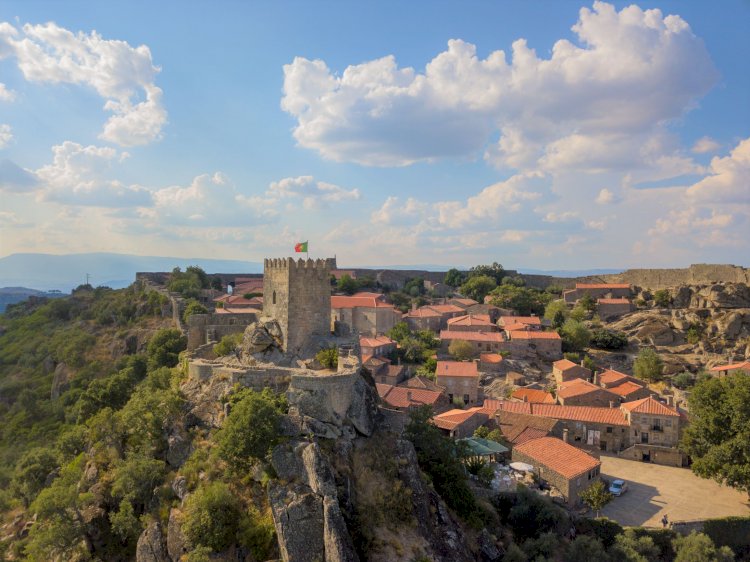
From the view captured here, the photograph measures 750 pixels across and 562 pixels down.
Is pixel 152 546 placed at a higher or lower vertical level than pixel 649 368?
lower

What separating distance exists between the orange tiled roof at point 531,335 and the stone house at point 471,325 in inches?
145

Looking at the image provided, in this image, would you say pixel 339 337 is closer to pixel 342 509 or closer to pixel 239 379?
pixel 239 379

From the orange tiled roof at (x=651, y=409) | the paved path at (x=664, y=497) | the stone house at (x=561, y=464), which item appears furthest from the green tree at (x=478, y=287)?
the stone house at (x=561, y=464)

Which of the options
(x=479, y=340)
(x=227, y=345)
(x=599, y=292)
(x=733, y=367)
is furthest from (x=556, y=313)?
(x=227, y=345)

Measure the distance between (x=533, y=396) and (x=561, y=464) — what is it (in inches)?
590

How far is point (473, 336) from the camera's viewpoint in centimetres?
6200

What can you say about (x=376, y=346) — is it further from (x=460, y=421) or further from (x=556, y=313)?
(x=556, y=313)

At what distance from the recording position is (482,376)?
179ft

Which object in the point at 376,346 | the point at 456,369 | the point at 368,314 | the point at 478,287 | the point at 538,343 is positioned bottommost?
the point at 456,369

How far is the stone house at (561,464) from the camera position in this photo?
31375 mm

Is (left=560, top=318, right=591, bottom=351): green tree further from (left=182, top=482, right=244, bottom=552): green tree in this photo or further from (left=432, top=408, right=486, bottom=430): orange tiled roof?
(left=182, top=482, right=244, bottom=552): green tree

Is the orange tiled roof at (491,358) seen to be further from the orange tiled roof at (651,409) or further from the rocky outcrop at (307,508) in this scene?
the rocky outcrop at (307,508)

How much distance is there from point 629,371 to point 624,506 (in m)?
30.8

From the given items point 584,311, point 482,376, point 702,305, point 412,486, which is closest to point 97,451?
point 412,486
